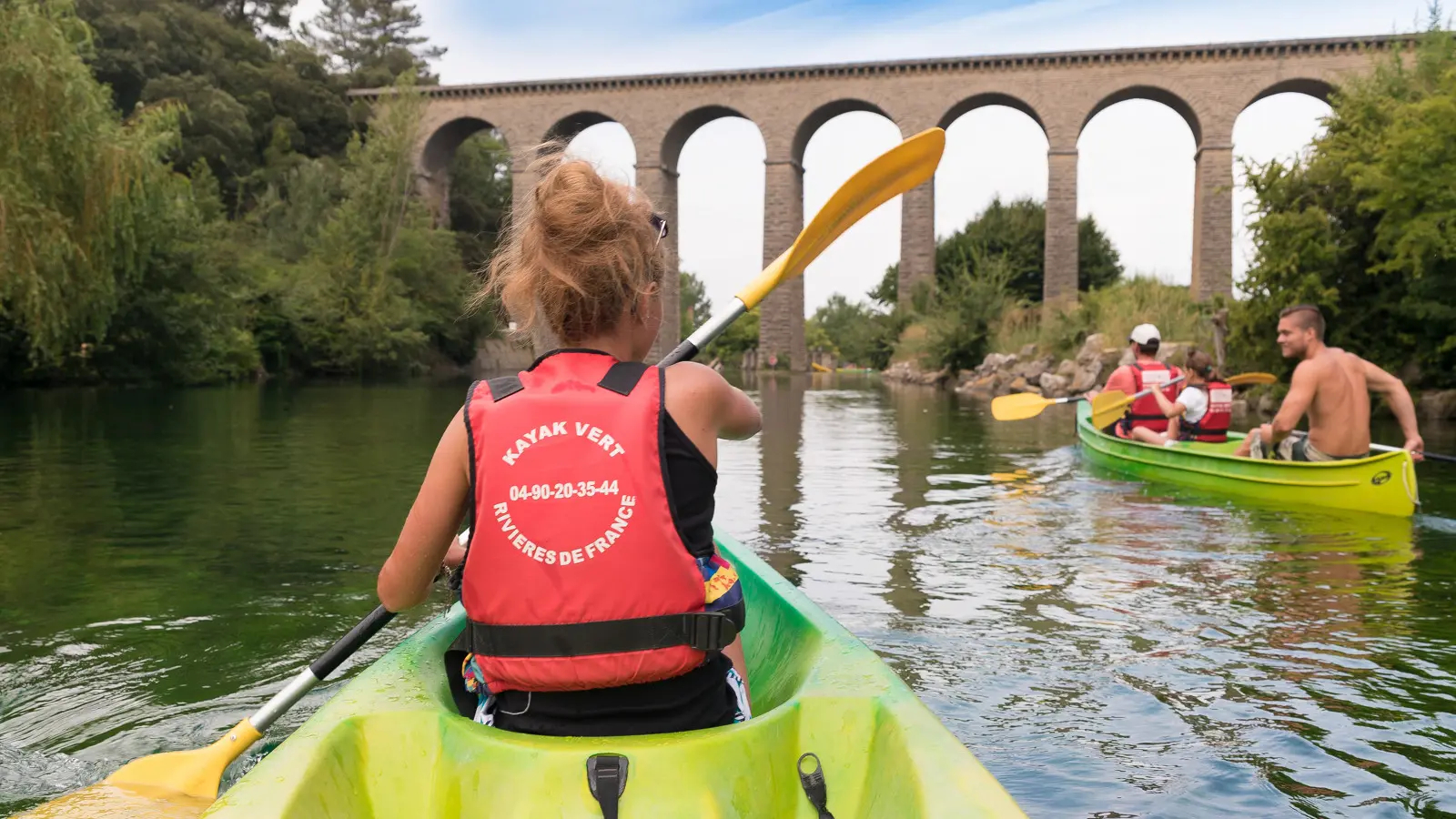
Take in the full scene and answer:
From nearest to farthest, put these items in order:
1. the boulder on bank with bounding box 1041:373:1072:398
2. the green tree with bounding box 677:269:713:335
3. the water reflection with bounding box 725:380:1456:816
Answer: the water reflection with bounding box 725:380:1456:816, the boulder on bank with bounding box 1041:373:1072:398, the green tree with bounding box 677:269:713:335

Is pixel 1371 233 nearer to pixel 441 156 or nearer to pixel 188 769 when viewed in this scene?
pixel 188 769

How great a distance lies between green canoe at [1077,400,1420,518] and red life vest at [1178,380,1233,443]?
0.09m

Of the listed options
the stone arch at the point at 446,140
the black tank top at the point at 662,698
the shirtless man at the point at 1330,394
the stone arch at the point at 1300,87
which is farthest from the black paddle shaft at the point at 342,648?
the stone arch at the point at 446,140

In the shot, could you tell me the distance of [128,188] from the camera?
16078 mm

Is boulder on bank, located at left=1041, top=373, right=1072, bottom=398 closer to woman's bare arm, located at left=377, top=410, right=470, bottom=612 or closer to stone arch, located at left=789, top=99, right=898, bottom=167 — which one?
stone arch, located at left=789, top=99, right=898, bottom=167

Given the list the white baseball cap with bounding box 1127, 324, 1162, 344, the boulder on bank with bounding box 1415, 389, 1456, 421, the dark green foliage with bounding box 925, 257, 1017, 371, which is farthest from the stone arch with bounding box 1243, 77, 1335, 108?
the white baseball cap with bounding box 1127, 324, 1162, 344

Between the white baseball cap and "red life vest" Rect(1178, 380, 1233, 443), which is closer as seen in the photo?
"red life vest" Rect(1178, 380, 1233, 443)

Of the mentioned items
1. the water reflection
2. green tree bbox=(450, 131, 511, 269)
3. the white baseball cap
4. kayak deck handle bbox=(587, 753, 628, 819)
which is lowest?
the water reflection

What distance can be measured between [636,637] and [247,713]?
2034 millimetres

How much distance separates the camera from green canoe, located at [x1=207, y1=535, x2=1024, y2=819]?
5.56 feet

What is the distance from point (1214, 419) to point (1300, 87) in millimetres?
31649

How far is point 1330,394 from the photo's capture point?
6758 mm

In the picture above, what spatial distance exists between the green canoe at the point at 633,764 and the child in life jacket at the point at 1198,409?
303 inches

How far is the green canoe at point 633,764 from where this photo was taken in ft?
5.56
